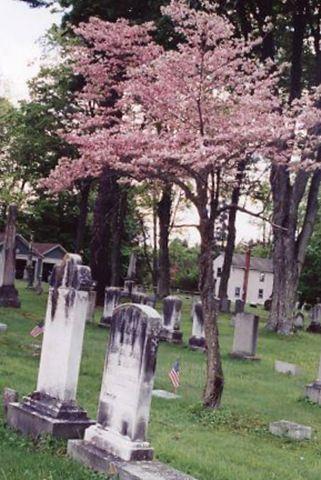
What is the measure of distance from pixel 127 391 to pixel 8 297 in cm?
1739

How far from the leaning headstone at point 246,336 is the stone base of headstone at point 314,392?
443cm

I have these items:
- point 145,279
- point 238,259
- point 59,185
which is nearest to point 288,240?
point 59,185

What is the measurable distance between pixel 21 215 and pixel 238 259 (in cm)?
3721

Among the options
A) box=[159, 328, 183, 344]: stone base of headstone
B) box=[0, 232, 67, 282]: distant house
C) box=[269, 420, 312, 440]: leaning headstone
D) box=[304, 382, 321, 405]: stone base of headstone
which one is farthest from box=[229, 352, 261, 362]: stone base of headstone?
→ box=[0, 232, 67, 282]: distant house

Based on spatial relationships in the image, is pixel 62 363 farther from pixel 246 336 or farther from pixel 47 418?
pixel 246 336

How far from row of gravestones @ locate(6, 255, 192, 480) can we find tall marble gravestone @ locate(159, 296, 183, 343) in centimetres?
1186

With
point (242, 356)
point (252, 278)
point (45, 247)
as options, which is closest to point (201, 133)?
point (242, 356)

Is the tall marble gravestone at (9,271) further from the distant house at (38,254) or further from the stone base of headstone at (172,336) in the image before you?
the distant house at (38,254)

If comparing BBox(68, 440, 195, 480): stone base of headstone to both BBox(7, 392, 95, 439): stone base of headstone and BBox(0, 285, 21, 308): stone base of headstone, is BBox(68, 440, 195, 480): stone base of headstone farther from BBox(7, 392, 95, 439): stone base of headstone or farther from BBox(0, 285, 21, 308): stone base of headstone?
BBox(0, 285, 21, 308): stone base of headstone

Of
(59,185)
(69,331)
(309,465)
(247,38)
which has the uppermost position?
(247,38)

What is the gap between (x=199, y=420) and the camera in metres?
11.2

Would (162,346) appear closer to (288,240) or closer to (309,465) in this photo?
(288,240)

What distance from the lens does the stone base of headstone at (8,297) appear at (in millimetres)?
24219

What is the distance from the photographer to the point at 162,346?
66.0 ft
